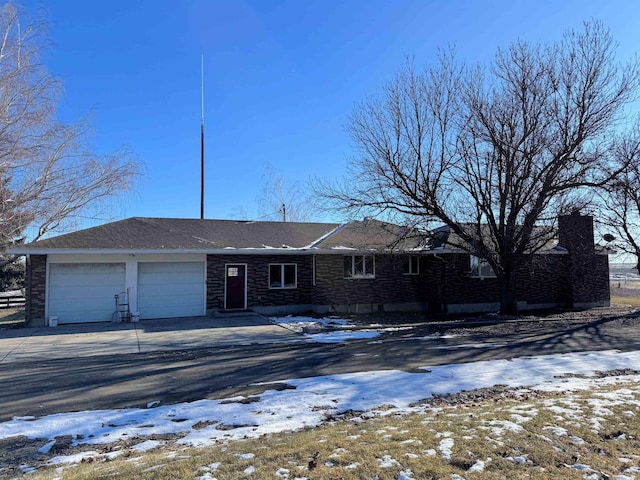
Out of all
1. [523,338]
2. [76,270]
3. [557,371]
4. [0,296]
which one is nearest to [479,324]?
[523,338]

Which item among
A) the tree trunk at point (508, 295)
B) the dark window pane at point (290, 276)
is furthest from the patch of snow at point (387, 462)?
the tree trunk at point (508, 295)

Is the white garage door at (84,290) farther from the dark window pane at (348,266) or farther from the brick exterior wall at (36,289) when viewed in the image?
the dark window pane at (348,266)

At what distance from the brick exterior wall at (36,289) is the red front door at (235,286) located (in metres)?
6.31

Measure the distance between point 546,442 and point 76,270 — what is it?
15756mm

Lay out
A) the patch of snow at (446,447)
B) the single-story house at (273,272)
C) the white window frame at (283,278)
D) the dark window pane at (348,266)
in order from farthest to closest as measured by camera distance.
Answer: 1. the dark window pane at (348,266)
2. the white window frame at (283,278)
3. the single-story house at (273,272)
4. the patch of snow at (446,447)

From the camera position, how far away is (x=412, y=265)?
64.7 ft

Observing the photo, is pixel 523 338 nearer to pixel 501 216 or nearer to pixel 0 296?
pixel 501 216

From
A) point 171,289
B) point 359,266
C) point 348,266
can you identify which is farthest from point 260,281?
point 359,266

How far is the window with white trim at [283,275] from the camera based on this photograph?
18.0m

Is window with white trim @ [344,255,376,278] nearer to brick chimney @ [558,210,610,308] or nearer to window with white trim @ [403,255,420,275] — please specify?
window with white trim @ [403,255,420,275]

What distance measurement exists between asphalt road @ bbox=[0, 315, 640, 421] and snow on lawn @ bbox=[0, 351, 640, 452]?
18.2 inches

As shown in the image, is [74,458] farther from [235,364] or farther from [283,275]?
[283,275]

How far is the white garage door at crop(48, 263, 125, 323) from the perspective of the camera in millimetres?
15102

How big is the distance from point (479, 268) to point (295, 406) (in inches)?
628
